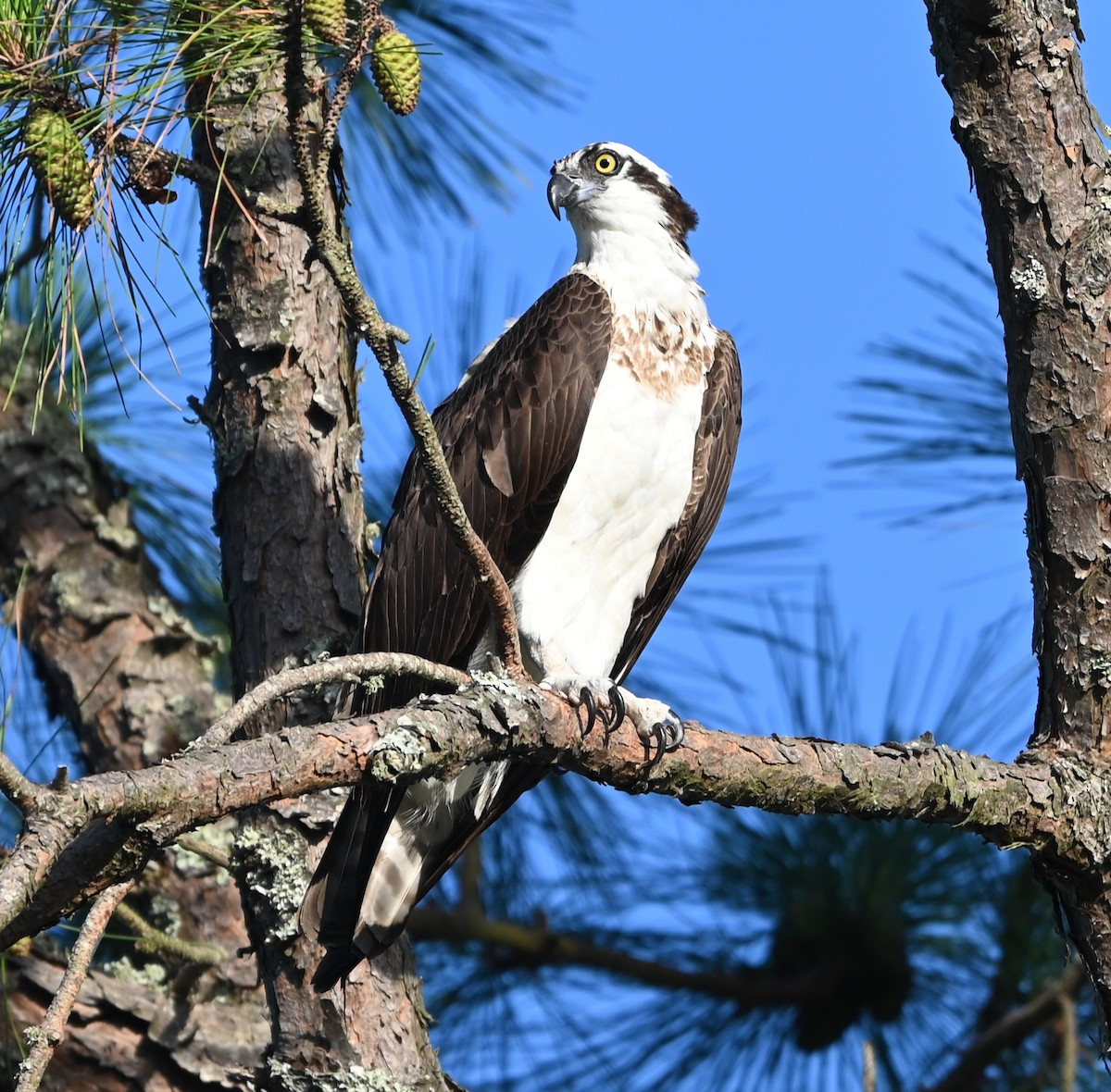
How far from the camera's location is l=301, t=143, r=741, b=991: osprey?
379cm

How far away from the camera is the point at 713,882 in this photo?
5496mm

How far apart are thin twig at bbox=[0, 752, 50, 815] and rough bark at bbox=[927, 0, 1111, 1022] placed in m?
2.18

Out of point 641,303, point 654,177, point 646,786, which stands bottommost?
point 646,786

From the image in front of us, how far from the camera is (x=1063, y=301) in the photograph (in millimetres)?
3189

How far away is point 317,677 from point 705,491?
79.0 inches

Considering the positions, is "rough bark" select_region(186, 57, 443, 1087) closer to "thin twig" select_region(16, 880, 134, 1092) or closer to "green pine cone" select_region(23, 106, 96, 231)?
"green pine cone" select_region(23, 106, 96, 231)

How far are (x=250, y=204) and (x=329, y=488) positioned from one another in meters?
0.76

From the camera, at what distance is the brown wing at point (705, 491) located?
4.14 m

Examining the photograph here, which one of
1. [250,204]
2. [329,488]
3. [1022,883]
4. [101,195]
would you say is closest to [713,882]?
[1022,883]

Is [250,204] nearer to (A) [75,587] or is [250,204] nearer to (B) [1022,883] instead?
(A) [75,587]

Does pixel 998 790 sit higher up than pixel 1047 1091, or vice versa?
pixel 998 790

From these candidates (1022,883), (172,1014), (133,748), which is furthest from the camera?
(1022,883)

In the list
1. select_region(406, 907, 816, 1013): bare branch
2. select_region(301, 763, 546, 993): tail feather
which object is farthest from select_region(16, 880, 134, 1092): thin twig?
select_region(406, 907, 816, 1013): bare branch

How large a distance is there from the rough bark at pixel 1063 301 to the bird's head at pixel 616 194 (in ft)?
4.52
